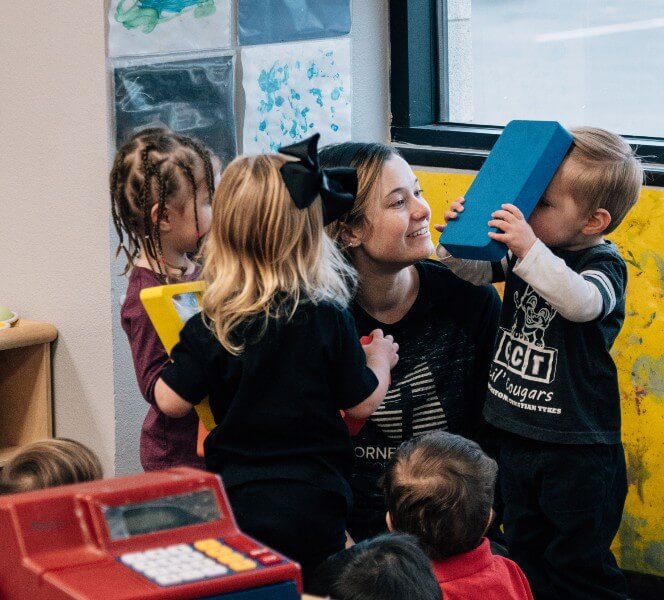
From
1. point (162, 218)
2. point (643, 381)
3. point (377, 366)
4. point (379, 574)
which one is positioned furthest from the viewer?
point (643, 381)

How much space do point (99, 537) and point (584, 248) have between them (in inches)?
47.9

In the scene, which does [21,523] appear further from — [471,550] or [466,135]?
[466,135]

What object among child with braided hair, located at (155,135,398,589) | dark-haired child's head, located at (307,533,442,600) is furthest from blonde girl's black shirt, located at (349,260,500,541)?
dark-haired child's head, located at (307,533,442,600)

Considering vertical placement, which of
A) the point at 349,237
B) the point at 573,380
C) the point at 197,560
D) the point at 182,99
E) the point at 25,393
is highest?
the point at 182,99

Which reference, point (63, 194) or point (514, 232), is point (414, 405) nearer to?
point (514, 232)

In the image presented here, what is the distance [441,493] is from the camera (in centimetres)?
150

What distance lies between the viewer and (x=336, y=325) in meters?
1.48

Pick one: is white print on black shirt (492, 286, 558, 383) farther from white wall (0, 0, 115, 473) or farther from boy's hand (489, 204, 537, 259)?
white wall (0, 0, 115, 473)

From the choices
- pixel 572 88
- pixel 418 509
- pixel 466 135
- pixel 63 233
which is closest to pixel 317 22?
pixel 466 135

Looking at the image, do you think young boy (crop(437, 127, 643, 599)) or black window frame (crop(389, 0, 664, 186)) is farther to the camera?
black window frame (crop(389, 0, 664, 186))

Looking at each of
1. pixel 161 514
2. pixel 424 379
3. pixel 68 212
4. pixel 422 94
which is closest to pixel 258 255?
pixel 424 379

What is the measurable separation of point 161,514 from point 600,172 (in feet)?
3.73

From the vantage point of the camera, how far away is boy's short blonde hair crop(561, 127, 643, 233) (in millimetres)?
1705

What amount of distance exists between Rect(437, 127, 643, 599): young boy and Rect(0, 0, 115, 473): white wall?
1.06 meters
